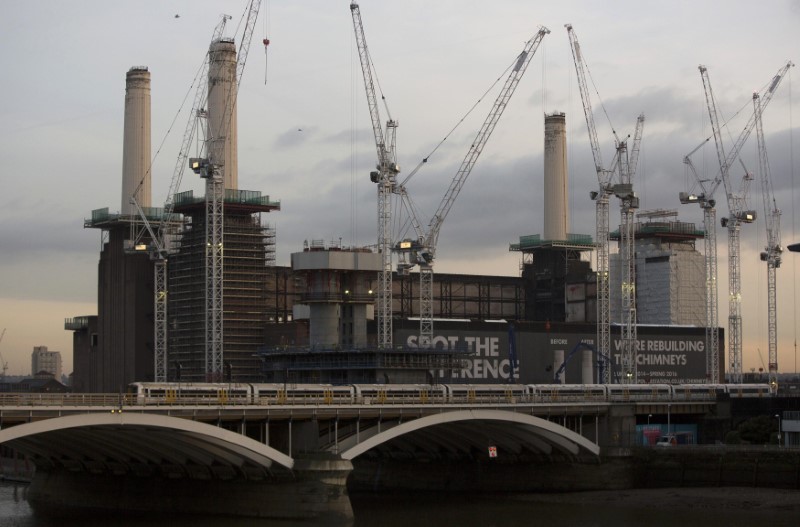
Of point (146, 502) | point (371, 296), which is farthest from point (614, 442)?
point (371, 296)

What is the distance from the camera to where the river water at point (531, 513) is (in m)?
93.4

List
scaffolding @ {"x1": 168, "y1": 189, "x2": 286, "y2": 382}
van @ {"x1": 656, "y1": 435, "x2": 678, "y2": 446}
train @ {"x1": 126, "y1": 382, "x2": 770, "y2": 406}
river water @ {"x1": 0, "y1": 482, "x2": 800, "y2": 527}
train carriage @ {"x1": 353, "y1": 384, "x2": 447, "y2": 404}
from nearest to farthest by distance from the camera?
train @ {"x1": 126, "y1": 382, "x2": 770, "y2": 406}
river water @ {"x1": 0, "y1": 482, "x2": 800, "y2": 527}
train carriage @ {"x1": 353, "y1": 384, "x2": 447, "y2": 404}
van @ {"x1": 656, "y1": 435, "x2": 678, "y2": 446}
scaffolding @ {"x1": 168, "y1": 189, "x2": 286, "y2": 382}

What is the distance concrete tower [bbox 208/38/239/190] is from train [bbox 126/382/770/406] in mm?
71282

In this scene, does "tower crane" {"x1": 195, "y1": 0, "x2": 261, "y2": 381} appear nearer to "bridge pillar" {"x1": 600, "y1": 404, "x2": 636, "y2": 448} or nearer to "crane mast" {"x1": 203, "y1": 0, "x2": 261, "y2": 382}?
"crane mast" {"x1": 203, "y1": 0, "x2": 261, "y2": 382}

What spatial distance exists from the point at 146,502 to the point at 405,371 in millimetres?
48795

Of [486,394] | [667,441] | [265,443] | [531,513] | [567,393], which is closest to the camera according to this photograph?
[265,443]

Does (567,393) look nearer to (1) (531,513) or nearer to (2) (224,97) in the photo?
(1) (531,513)

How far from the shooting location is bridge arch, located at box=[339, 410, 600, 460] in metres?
98.8

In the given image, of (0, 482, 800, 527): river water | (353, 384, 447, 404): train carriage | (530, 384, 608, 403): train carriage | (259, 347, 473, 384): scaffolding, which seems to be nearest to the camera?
(0, 482, 800, 527): river water

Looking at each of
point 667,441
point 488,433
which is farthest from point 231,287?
point 488,433

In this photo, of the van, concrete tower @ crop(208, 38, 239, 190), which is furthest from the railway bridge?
concrete tower @ crop(208, 38, 239, 190)

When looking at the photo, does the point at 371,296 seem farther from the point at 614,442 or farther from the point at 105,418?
the point at 105,418

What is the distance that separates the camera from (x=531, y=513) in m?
102

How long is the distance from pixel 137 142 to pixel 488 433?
3930 inches
